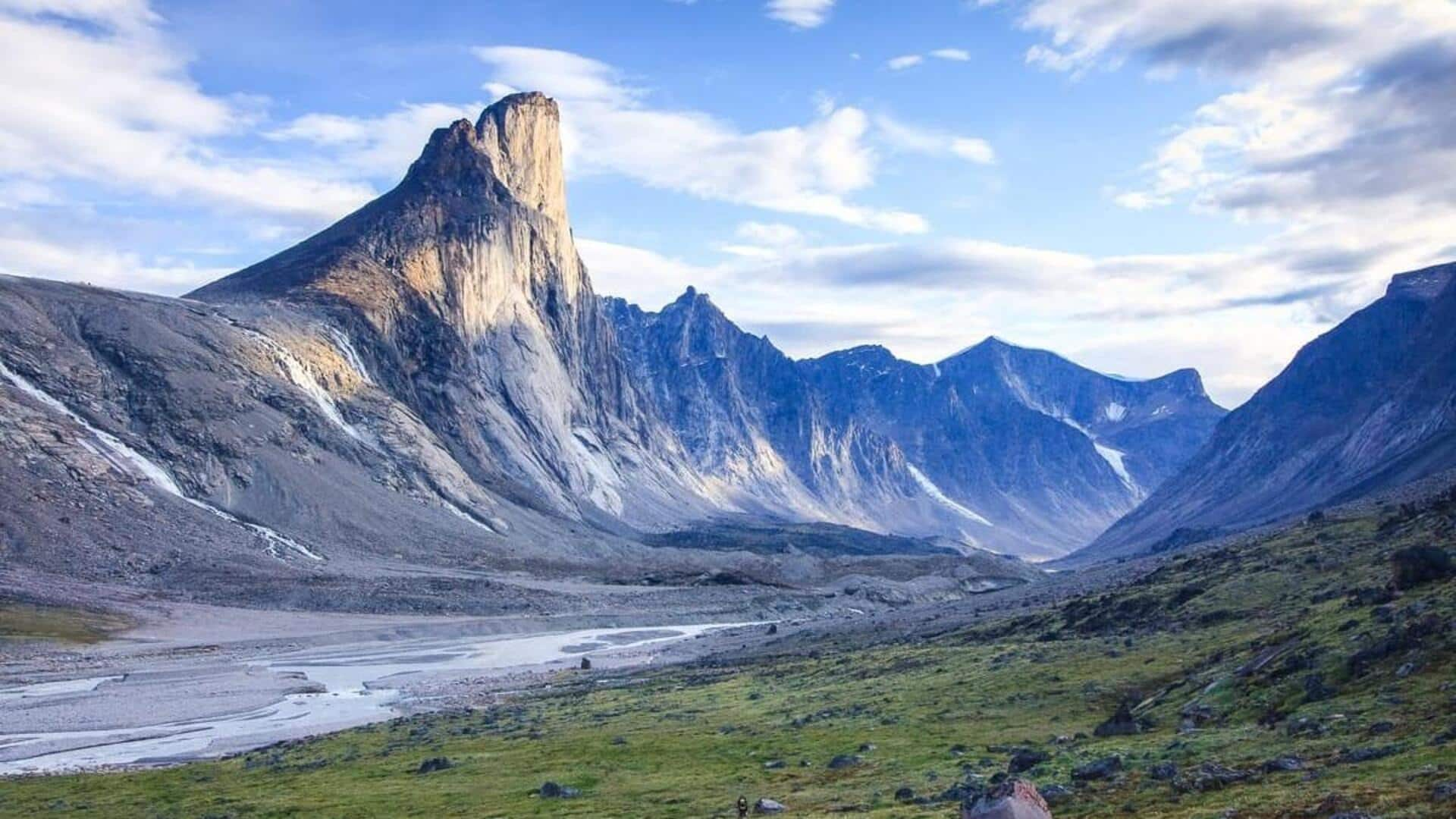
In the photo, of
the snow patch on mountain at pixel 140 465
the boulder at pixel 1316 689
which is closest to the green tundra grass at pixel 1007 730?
the boulder at pixel 1316 689

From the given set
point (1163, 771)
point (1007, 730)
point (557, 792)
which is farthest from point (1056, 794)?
point (557, 792)

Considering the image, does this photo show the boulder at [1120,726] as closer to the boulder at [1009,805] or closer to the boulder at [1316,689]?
the boulder at [1316,689]

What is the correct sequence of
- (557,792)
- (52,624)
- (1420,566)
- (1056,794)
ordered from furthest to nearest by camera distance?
(52,624) → (1420,566) → (557,792) → (1056,794)

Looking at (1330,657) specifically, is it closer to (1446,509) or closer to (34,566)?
(1446,509)

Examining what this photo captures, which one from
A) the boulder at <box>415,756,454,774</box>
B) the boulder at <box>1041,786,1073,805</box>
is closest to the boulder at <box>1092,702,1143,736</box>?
the boulder at <box>1041,786,1073,805</box>

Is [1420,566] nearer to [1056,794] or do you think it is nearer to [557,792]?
[1056,794]

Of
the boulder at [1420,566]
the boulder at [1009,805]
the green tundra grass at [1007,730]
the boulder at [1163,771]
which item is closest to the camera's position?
the boulder at [1009,805]
